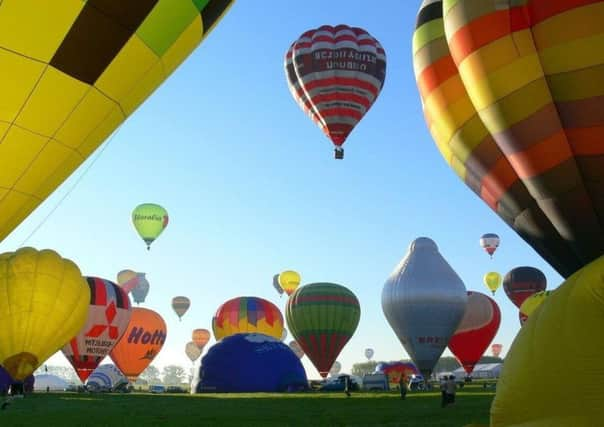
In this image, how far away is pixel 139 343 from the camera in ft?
144

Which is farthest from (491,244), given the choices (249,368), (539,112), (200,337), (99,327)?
(539,112)

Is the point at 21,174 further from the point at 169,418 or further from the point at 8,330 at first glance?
the point at 8,330

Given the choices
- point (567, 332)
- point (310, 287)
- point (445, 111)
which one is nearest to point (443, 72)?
point (445, 111)

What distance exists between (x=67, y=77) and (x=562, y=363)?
651cm

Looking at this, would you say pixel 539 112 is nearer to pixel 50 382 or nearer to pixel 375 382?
pixel 375 382

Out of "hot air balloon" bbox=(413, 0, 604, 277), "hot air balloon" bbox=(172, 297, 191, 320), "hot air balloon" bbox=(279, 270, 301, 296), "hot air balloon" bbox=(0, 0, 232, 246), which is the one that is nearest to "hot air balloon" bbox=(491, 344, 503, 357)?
"hot air balloon" bbox=(279, 270, 301, 296)

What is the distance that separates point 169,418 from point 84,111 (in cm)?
670

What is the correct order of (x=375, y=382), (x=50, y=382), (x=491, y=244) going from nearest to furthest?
(x=375, y=382)
(x=491, y=244)
(x=50, y=382)

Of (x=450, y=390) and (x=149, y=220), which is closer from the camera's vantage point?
(x=450, y=390)

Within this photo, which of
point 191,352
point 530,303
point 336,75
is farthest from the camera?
point 191,352

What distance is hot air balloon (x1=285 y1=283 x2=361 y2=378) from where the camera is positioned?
35.9 m

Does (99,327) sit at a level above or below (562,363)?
above

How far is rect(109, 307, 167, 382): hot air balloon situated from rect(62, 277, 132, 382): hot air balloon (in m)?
7.87

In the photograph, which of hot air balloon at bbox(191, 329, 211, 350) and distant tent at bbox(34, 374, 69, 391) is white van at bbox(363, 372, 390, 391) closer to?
hot air balloon at bbox(191, 329, 211, 350)
